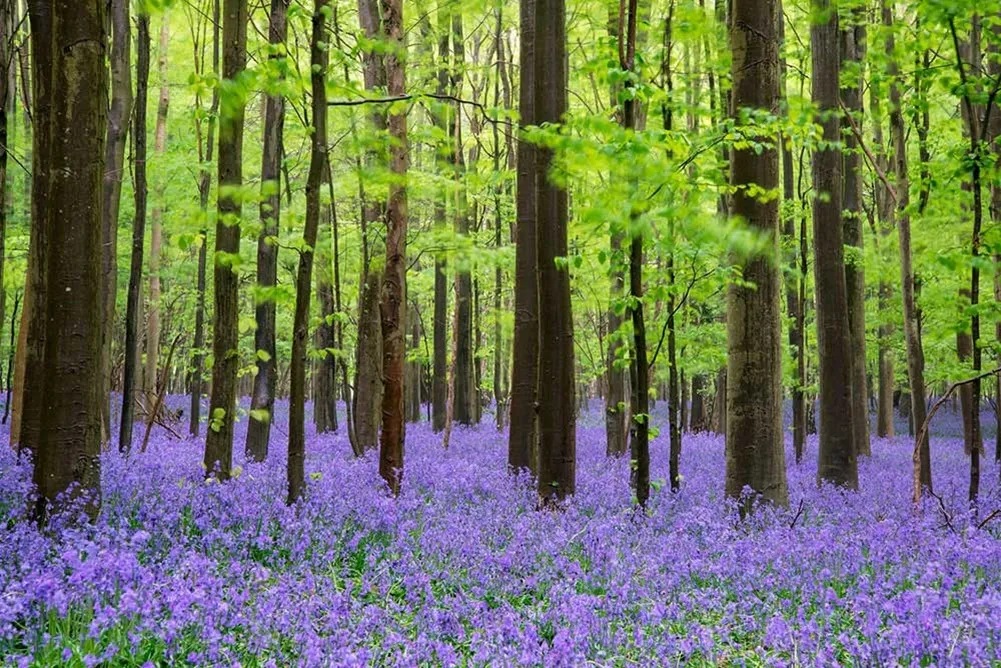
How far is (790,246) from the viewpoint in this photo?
51.7 feet

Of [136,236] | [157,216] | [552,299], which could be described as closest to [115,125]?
[136,236]

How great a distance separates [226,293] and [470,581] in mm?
4387

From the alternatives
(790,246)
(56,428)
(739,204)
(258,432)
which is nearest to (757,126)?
(739,204)

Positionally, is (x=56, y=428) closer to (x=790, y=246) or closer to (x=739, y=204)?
(x=739, y=204)

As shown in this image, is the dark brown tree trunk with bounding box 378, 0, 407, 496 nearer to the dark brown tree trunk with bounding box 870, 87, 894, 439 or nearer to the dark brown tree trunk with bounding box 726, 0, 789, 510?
the dark brown tree trunk with bounding box 726, 0, 789, 510

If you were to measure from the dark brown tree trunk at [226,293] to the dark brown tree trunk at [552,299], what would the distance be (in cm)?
302

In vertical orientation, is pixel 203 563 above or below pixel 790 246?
below

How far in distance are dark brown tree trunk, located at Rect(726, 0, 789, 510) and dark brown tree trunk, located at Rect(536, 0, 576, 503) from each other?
1.61 meters

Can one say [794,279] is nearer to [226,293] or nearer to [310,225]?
[226,293]

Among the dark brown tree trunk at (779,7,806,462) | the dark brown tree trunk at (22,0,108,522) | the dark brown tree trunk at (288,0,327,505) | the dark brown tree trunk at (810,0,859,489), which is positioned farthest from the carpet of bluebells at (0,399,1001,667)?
the dark brown tree trunk at (779,7,806,462)

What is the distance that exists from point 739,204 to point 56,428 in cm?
589

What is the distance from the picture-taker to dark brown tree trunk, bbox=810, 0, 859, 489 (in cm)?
1017

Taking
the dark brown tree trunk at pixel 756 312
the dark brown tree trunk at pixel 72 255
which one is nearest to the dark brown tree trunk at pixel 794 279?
the dark brown tree trunk at pixel 756 312

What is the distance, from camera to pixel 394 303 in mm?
7676
